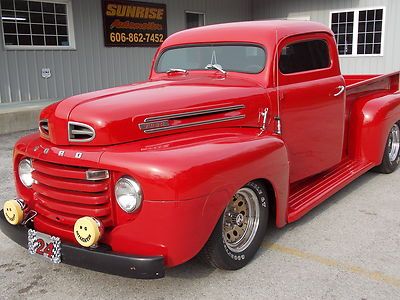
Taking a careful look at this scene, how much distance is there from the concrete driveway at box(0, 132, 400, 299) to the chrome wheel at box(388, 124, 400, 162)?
5.97 ft

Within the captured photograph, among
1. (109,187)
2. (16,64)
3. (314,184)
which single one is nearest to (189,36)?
(314,184)

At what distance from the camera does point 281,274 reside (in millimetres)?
3170

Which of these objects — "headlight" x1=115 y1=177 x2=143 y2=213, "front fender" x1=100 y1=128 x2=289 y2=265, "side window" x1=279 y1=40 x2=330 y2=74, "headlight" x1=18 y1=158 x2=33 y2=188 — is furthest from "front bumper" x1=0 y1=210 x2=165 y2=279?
"side window" x1=279 y1=40 x2=330 y2=74

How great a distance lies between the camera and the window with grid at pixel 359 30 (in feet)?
45.1

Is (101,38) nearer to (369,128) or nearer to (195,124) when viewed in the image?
(369,128)

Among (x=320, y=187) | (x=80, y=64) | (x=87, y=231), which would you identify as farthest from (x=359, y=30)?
(x=87, y=231)

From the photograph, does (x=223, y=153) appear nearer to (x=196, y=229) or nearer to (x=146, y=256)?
(x=196, y=229)

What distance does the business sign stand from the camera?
11570 millimetres

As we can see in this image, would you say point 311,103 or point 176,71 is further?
point 176,71

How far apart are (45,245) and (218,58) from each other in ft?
7.38

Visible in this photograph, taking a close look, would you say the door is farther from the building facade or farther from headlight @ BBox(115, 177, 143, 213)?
the building facade

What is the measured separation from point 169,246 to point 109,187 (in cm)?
53

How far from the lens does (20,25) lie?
9812mm

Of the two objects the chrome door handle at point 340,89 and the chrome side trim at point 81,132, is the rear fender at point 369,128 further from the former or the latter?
the chrome side trim at point 81,132
